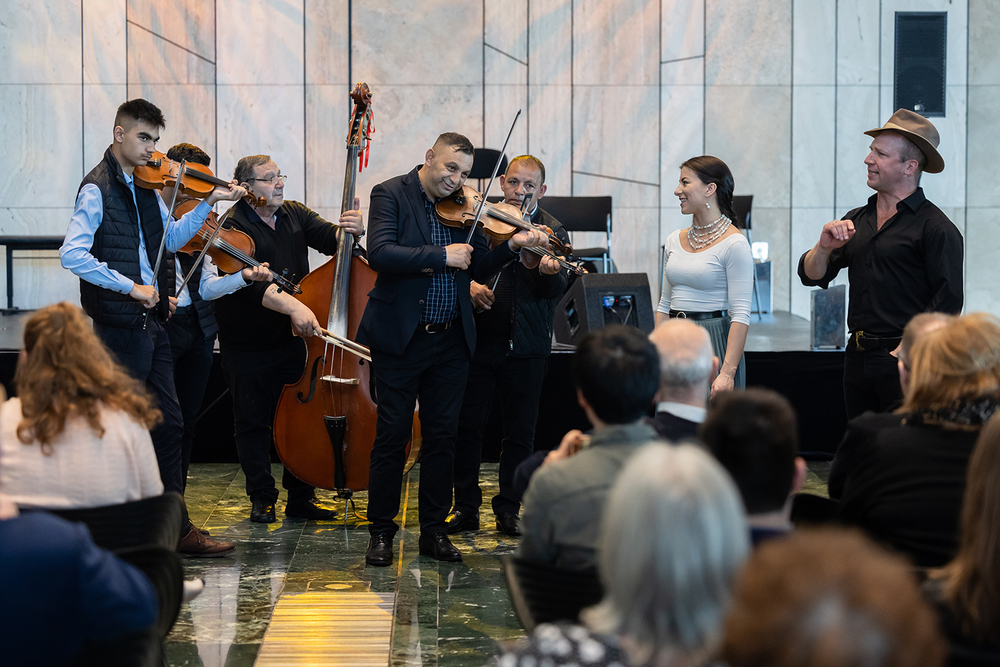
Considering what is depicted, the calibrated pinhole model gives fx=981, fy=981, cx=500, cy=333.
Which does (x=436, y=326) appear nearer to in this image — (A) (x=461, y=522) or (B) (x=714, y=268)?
(A) (x=461, y=522)

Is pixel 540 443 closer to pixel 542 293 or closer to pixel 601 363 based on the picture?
pixel 542 293

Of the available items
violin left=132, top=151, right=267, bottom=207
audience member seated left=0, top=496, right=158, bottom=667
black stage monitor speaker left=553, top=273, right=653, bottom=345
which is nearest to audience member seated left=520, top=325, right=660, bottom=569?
audience member seated left=0, top=496, right=158, bottom=667

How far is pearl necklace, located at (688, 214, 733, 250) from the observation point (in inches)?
135

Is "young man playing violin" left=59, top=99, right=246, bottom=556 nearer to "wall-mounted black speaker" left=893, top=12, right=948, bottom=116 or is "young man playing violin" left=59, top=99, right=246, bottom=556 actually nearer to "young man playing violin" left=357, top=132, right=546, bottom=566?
"young man playing violin" left=357, top=132, right=546, bottom=566

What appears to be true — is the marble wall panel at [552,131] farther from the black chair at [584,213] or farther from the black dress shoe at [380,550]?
the black dress shoe at [380,550]

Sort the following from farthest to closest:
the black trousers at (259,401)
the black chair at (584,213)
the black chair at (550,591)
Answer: the black chair at (584,213)
the black trousers at (259,401)
the black chair at (550,591)

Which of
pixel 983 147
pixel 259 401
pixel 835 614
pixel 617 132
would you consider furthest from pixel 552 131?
pixel 835 614

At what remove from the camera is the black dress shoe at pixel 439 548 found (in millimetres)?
3451

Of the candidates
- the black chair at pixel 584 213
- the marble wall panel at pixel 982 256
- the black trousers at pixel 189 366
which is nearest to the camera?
the black trousers at pixel 189 366

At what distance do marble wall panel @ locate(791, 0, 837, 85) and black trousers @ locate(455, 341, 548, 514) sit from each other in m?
5.08

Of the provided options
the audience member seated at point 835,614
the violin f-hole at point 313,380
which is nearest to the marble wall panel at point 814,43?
the violin f-hole at point 313,380

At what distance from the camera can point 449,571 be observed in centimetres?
337

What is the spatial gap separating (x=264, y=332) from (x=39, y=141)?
480 cm

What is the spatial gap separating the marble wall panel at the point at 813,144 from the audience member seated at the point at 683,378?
246 inches
